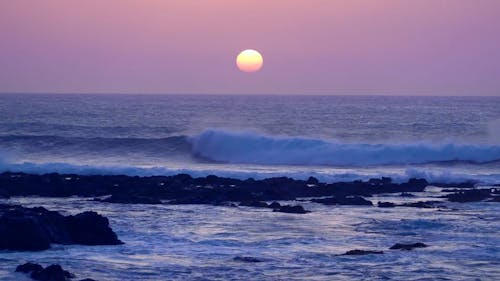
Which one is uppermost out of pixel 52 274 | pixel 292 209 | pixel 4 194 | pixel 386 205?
pixel 4 194

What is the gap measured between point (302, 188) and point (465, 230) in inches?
397

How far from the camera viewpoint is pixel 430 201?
103 ft

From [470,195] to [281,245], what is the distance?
11974 mm

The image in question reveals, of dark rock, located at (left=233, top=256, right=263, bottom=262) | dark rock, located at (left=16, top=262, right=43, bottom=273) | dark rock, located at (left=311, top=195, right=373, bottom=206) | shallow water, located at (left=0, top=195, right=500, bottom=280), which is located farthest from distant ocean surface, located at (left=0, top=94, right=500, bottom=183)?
dark rock, located at (left=16, top=262, right=43, bottom=273)

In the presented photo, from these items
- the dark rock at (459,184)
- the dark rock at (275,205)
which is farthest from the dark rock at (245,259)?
the dark rock at (459,184)

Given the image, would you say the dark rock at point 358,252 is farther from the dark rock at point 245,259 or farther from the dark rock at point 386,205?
the dark rock at point 386,205

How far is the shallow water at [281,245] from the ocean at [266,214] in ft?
0.09

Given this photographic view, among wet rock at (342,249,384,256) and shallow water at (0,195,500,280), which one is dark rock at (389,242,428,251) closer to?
shallow water at (0,195,500,280)

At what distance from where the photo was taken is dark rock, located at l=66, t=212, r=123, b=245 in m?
21.8

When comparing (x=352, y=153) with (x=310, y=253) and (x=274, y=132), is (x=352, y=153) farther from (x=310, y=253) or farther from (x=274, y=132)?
(x=310, y=253)

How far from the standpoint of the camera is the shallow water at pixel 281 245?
62.2ft

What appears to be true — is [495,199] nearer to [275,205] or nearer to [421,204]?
[421,204]

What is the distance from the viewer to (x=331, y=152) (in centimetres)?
5416

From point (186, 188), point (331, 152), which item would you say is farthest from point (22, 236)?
point (331, 152)
